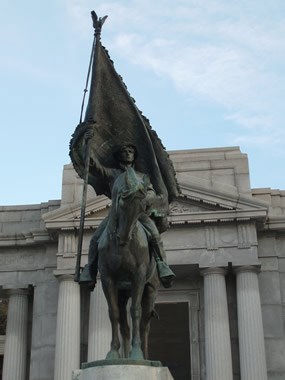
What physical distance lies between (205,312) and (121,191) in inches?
861

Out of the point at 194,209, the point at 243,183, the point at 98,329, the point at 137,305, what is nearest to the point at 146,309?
the point at 137,305

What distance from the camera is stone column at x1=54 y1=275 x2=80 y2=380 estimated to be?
28.4m

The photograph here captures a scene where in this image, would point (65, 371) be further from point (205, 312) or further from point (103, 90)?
point (103, 90)

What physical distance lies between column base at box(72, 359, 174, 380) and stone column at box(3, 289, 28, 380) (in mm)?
24651

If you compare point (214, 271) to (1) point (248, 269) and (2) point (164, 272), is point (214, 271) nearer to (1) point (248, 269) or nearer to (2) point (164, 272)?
(1) point (248, 269)

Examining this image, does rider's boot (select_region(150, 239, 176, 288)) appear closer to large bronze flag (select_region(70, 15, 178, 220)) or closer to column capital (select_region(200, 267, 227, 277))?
large bronze flag (select_region(70, 15, 178, 220))

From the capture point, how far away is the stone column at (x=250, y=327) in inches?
1085

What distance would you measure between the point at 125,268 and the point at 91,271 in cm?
82

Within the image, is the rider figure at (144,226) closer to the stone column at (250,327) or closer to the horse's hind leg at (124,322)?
the horse's hind leg at (124,322)

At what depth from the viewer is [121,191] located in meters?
8.25

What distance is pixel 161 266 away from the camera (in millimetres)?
9477

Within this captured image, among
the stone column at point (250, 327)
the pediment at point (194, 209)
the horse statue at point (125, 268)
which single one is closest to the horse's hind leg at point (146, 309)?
the horse statue at point (125, 268)

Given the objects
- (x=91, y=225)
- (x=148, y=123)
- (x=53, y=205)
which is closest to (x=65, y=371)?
(x=91, y=225)

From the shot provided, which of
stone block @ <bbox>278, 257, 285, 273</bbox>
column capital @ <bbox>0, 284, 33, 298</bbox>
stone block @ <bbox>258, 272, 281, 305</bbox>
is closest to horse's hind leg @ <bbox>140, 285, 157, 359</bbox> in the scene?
stone block @ <bbox>258, 272, 281, 305</bbox>
